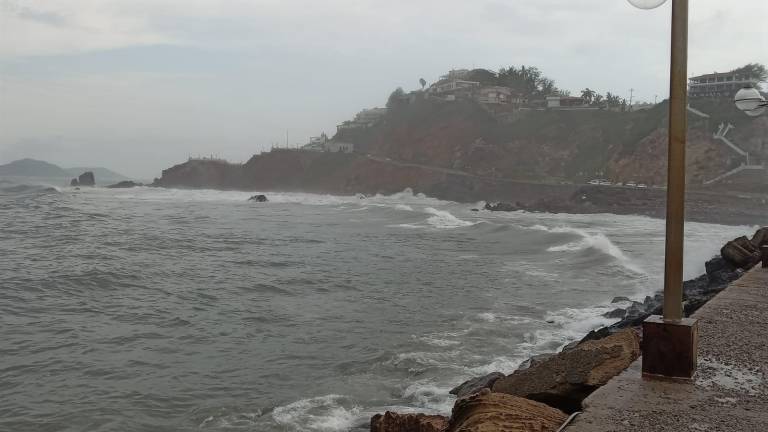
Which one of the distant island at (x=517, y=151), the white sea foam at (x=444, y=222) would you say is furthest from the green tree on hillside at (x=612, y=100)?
the white sea foam at (x=444, y=222)

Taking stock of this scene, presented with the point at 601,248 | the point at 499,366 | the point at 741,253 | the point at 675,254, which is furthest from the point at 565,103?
the point at 675,254

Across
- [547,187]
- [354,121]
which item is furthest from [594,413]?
[354,121]

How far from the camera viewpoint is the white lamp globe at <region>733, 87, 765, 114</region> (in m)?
7.96

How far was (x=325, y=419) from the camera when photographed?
24.5ft

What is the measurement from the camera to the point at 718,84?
232ft

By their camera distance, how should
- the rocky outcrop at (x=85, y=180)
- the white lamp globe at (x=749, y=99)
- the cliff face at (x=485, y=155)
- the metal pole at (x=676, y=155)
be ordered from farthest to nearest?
the rocky outcrop at (x=85, y=180)
the cliff face at (x=485, y=155)
the white lamp globe at (x=749, y=99)
the metal pole at (x=676, y=155)

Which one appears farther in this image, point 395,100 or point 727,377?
Result: point 395,100

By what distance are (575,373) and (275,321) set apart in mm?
8605

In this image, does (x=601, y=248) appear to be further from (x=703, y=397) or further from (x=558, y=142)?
(x=558, y=142)

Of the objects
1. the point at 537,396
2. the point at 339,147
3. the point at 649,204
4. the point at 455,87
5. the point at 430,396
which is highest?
the point at 455,87

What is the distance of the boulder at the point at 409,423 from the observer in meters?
5.24

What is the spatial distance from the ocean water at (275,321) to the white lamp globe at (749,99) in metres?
4.66

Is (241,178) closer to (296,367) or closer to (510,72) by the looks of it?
(510,72)

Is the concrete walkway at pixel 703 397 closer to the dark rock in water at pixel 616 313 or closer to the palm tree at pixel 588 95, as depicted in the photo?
the dark rock in water at pixel 616 313
